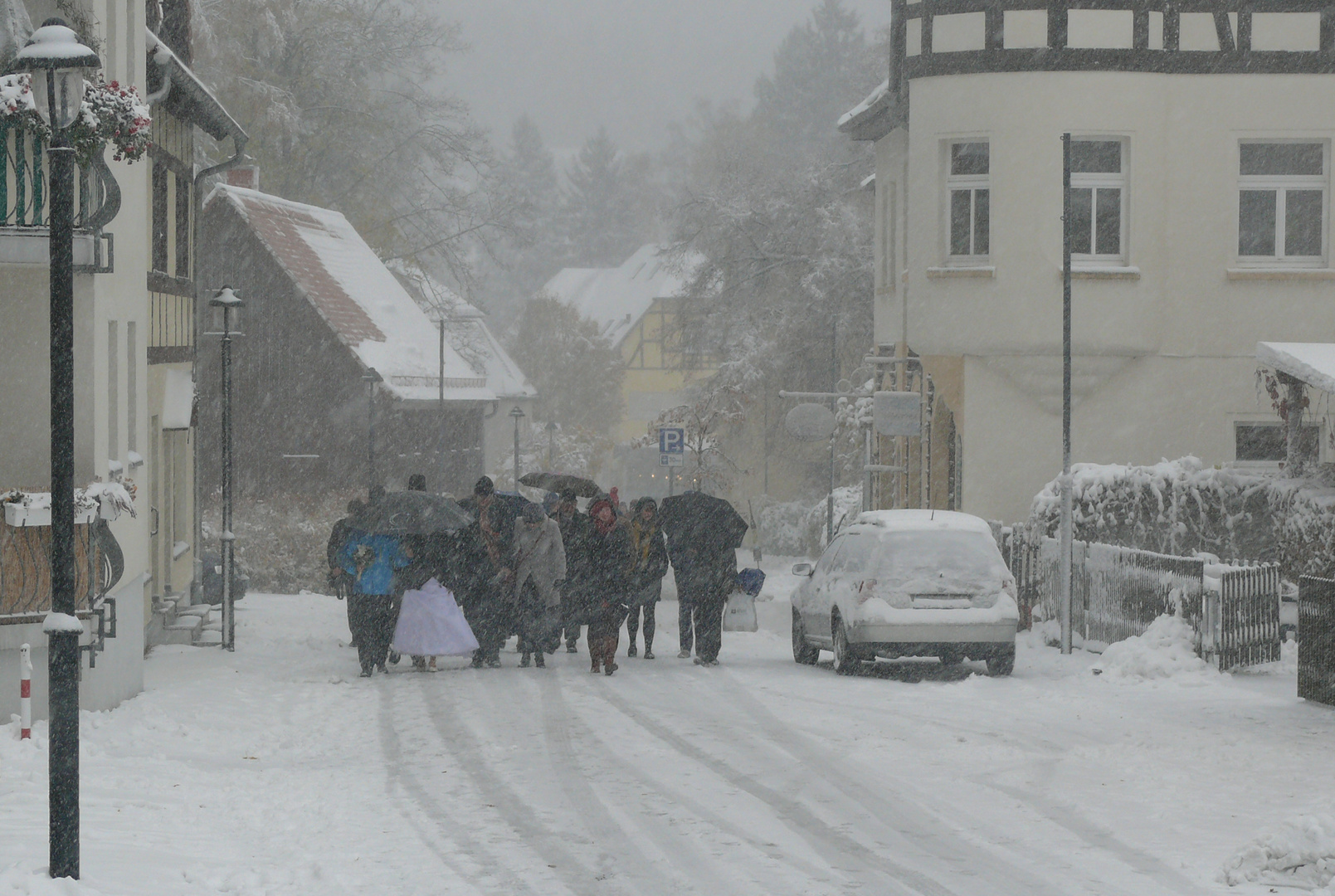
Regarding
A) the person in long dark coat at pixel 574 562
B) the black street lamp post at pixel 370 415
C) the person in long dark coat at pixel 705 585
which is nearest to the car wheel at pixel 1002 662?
the person in long dark coat at pixel 705 585

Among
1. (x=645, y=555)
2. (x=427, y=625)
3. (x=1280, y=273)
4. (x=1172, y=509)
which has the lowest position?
(x=427, y=625)

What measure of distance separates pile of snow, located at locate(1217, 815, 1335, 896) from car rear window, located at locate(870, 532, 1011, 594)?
26.4ft

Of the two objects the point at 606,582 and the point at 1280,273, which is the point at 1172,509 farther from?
the point at 606,582

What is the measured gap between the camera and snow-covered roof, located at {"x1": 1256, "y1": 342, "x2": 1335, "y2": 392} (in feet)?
57.4

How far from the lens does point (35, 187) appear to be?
13539mm

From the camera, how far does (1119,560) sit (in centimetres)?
1828

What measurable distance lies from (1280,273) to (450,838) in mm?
18267

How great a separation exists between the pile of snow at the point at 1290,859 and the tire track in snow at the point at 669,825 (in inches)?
77.3

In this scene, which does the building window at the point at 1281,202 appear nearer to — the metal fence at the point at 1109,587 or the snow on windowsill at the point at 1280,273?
A: the snow on windowsill at the point at 1280,273

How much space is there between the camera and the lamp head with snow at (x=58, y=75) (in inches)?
298

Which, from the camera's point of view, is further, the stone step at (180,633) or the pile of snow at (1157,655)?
the stone step at (180,633)

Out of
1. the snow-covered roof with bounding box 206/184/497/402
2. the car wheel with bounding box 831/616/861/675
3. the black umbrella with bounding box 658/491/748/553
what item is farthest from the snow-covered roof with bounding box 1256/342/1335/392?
the snow-covered roof with bounding box 206/184/497/402

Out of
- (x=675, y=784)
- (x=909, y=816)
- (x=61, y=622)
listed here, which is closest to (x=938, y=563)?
(x=675, y=784)

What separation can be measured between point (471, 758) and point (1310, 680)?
6789 mm
